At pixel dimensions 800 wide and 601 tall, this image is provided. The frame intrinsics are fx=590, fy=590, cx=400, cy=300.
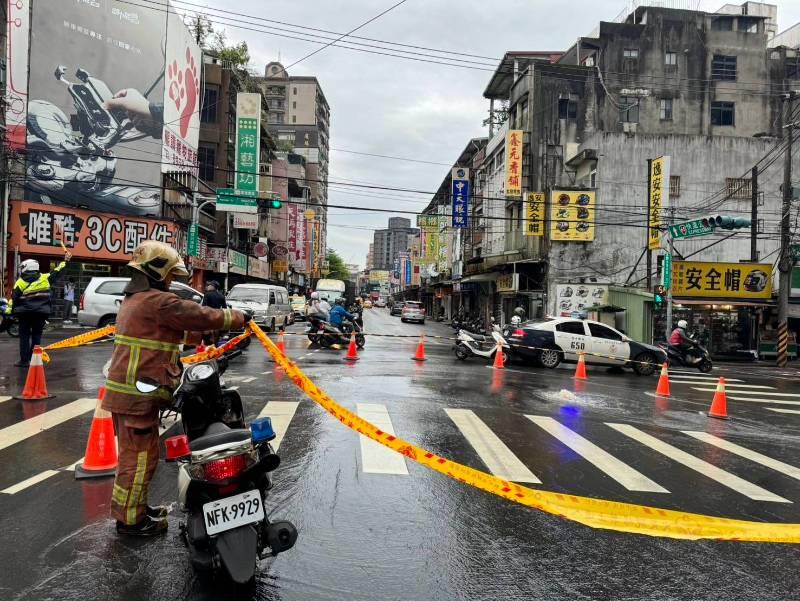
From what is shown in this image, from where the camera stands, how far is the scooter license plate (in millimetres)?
3275

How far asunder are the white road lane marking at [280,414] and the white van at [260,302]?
1408 cm

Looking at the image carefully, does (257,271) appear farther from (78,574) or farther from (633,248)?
(78,574)

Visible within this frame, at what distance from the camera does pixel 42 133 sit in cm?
2733

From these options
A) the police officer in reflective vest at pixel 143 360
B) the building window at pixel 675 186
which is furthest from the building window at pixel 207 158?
the police officer in reflective vest at pixel 143 360

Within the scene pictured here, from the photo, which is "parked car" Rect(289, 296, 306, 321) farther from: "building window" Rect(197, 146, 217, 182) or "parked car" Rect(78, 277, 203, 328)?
"parked car" Rect(78, 277, 203, 328)

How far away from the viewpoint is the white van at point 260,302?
23533 mm

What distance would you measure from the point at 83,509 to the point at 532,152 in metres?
35.1

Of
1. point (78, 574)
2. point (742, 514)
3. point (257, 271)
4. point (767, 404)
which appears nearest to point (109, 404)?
point (78, 574)

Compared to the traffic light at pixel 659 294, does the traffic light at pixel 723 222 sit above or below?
above

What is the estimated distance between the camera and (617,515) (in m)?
4.76

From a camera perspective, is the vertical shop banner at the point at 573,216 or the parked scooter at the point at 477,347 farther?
the vertical shop banner at the point at 573,216

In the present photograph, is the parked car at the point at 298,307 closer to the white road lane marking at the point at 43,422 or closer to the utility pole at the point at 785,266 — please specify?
the utility pole at the point at 785,266

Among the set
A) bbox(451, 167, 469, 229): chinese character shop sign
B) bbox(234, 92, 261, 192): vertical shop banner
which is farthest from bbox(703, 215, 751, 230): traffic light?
bbox(234, 92, 261, 192): vertical shop banner

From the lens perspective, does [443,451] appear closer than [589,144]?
Yes
